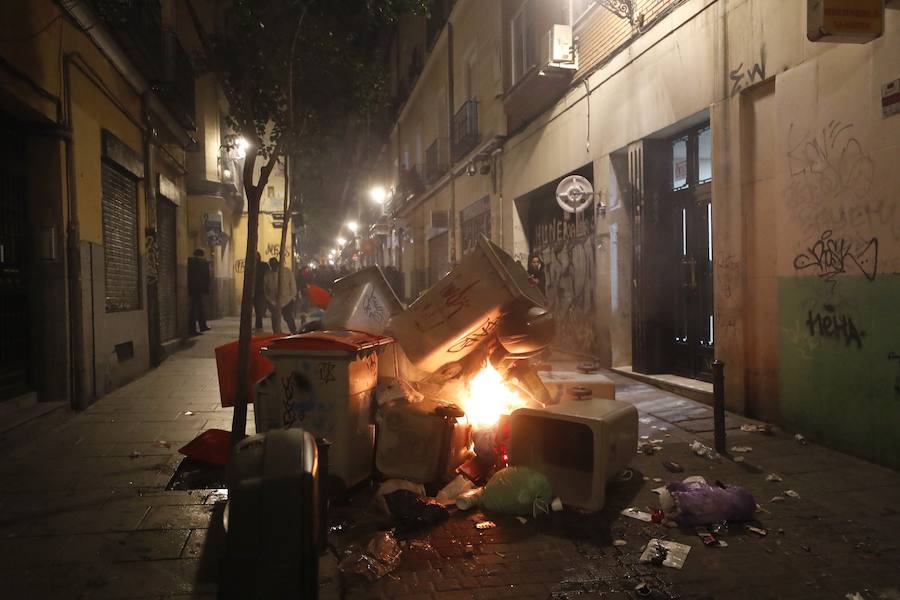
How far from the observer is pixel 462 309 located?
4.77 m

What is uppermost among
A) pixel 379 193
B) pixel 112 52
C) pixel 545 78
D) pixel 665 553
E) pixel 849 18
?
pixel 379 193

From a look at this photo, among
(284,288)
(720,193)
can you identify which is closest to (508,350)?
(720,193)

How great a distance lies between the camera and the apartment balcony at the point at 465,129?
1622 cm

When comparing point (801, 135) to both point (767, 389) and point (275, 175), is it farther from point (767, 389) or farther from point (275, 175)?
point (275, 175)

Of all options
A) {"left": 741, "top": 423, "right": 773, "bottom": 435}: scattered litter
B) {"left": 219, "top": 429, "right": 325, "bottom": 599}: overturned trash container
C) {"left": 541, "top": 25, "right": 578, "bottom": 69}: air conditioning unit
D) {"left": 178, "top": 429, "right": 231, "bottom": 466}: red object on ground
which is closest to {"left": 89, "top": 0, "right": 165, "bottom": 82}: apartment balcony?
{"left": 178, "top": 429, "right": 231, "bottom": 466}: red object on ground

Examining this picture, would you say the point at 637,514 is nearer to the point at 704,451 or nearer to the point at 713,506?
the point at 713,506

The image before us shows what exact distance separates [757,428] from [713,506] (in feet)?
8.53

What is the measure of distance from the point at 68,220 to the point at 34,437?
2442mm

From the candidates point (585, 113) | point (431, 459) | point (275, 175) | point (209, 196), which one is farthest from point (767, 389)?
point (275, 175)

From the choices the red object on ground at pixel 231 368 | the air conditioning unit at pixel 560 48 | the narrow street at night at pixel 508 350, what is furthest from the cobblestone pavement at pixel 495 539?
the air conditioning unit at pixel 560 48

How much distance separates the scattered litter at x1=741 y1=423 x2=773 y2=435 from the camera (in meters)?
5.93

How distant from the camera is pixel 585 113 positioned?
33.7ft

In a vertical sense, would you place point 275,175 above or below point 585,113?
above

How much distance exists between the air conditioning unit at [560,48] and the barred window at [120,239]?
7.27 m
